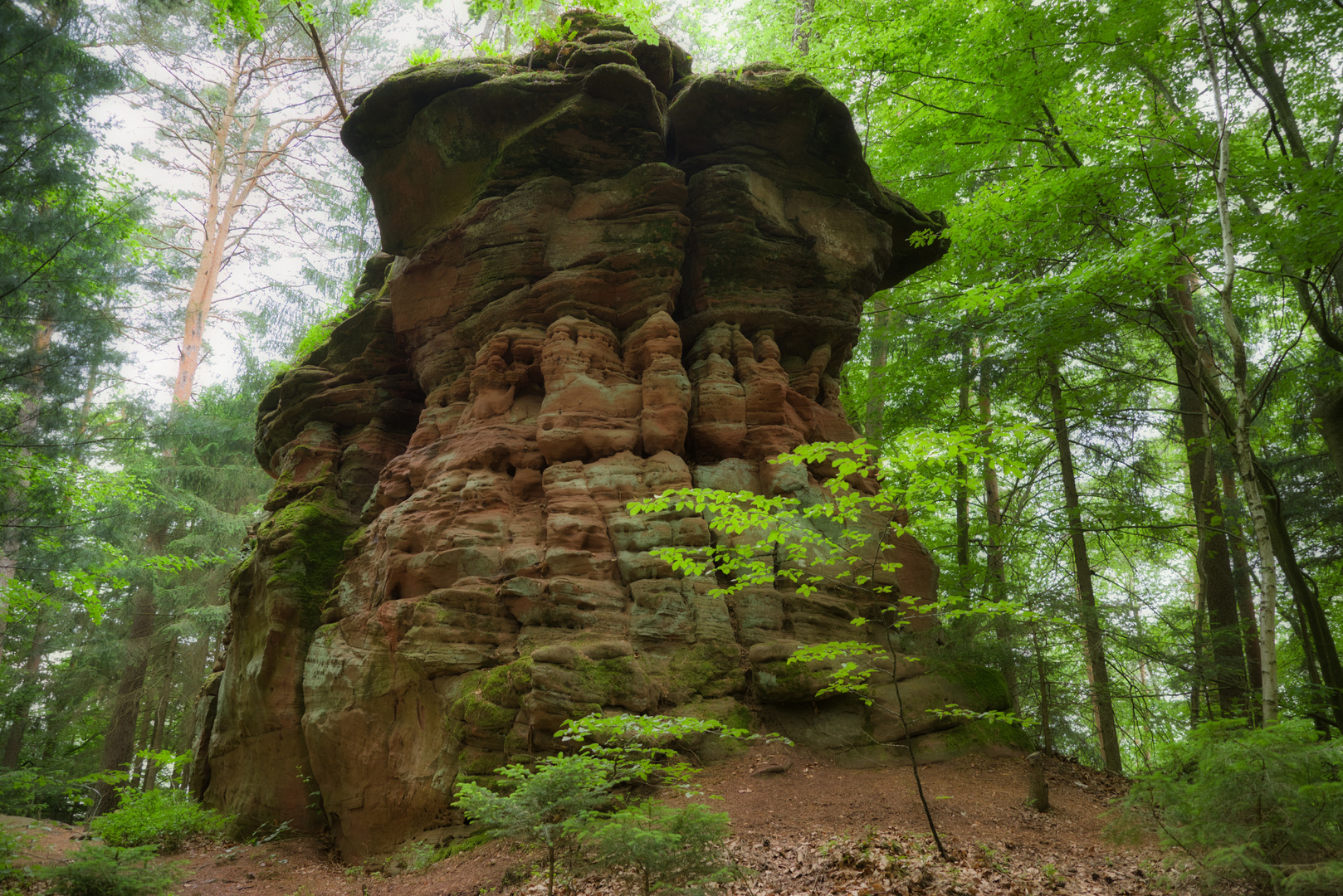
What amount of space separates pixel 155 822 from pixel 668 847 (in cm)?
795

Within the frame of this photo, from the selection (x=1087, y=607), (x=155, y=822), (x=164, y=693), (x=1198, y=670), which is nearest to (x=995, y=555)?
(x=1087, y=607)

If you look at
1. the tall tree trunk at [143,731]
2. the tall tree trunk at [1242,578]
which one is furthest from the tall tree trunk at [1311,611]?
the tall tree trunk at [143,731]

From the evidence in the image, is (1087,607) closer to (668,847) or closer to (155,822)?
(668,847)

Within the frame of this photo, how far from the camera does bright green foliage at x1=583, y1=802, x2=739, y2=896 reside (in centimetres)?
A: 409

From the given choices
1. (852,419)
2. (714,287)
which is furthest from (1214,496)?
(714,287)

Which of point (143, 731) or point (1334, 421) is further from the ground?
point (1334, 421)

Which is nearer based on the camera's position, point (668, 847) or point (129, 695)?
point (668, 847)

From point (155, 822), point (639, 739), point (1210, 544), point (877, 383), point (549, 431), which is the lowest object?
point (155, 822)

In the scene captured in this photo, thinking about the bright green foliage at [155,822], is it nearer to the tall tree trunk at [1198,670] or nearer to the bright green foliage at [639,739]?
the bright green foliage at [639,739]

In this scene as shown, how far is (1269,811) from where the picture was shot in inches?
158

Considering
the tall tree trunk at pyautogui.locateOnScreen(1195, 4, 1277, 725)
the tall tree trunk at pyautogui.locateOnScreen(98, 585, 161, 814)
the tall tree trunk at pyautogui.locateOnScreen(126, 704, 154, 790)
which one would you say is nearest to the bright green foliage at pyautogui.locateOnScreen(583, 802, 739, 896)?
the tall tree trunk at pyautogui.locateOnScreen(1195, 4, 1277, 725)

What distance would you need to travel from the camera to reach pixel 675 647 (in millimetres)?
7973

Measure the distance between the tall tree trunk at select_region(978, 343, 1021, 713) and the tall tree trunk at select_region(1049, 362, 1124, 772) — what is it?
87cm

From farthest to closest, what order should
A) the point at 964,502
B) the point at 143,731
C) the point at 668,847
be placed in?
the point at 143,731
the point at 964,502
the point at 668,847
